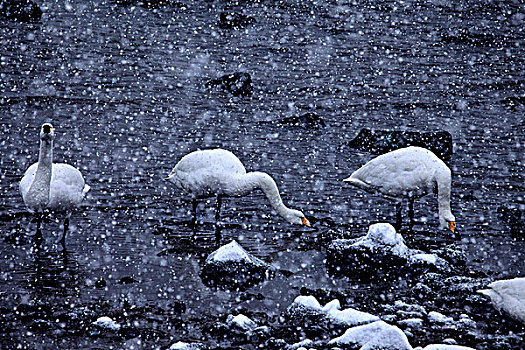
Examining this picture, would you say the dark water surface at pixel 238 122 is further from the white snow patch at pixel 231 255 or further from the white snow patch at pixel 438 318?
the white snow patch at pixel 438 318

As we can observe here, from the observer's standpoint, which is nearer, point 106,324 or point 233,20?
point 106,324

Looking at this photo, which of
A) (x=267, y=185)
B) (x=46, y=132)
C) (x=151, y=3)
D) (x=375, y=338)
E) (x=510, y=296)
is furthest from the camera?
(x=151, y=3)

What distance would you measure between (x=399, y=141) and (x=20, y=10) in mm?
14757

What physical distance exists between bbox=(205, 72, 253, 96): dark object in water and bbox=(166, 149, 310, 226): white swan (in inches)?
297

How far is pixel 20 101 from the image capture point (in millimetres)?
16797

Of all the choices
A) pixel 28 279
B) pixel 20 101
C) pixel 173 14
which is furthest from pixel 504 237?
pixel 173 14

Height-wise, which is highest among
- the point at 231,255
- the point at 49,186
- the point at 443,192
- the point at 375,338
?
the point at 49,186

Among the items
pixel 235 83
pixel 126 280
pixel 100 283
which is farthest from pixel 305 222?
pixel 235 83

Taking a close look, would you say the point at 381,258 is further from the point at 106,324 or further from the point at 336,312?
the point at 106,324

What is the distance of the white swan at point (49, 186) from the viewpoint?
956cm

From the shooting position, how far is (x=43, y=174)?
31.4 feet

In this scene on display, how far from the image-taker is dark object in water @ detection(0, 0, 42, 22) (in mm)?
24188

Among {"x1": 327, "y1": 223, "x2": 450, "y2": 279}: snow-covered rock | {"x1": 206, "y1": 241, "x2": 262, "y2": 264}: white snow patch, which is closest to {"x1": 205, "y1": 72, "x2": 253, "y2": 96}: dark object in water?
{"x1": 327, "y1": 223, "x2": 450, "y2": 279}: snow-covered rock

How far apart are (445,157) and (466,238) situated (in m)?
4.02
